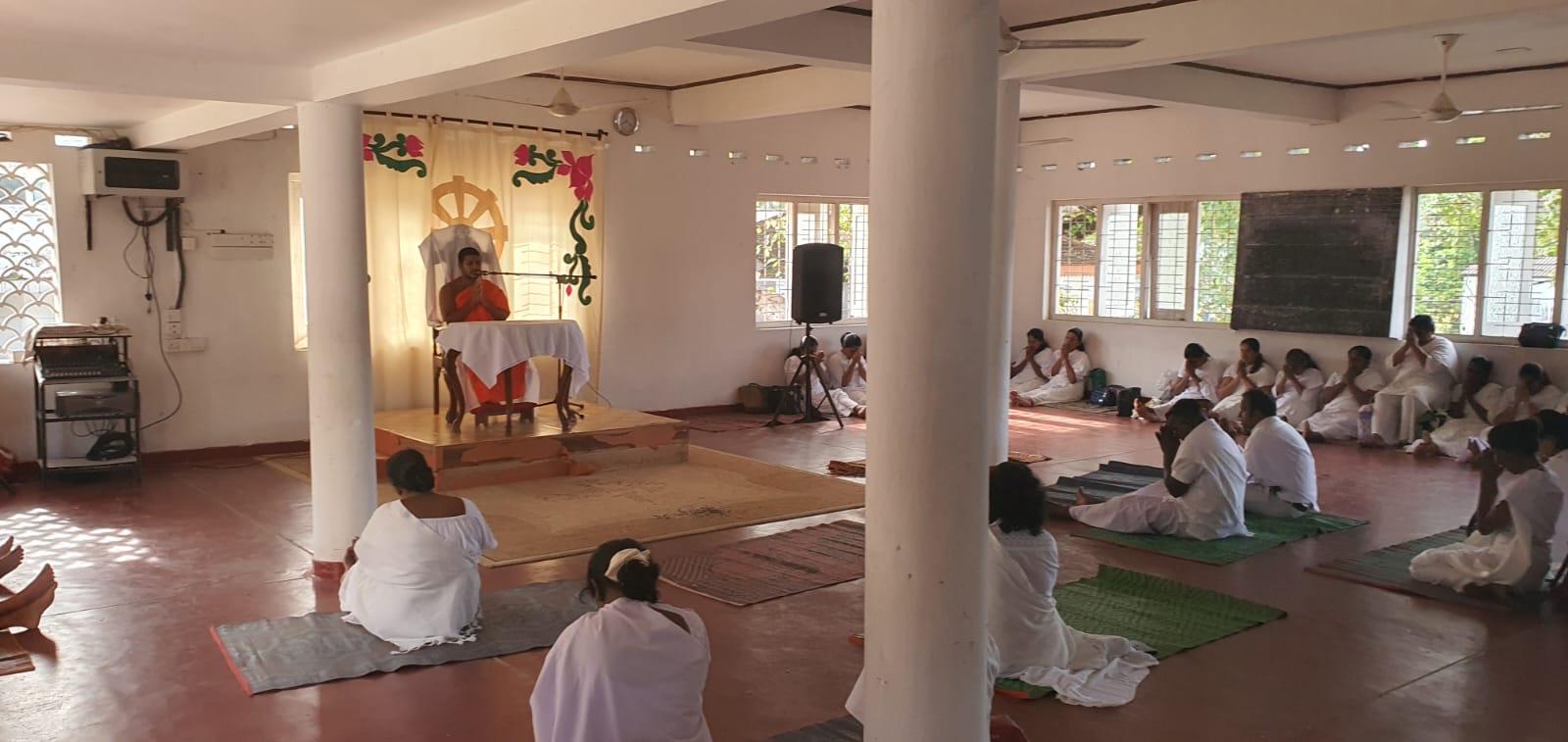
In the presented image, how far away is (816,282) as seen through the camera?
11008 millimetres

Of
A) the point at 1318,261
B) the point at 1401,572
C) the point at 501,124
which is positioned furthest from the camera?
the point at 1318,261

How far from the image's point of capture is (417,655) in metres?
4.46

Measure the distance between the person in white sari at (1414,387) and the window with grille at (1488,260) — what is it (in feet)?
1.30

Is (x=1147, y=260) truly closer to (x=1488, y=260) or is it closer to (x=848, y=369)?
(x=1488, y=260)

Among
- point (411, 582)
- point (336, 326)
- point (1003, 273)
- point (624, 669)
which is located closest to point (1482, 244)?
point (1003, 273)

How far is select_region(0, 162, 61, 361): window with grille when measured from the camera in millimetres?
8016

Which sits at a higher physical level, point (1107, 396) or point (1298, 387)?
point (1298, 387)

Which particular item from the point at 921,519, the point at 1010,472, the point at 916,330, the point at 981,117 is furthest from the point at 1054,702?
the point at 981,117

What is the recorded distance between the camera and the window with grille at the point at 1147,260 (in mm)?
11633

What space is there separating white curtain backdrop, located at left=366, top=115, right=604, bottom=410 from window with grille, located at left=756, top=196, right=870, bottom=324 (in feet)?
7.18

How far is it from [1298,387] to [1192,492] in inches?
189

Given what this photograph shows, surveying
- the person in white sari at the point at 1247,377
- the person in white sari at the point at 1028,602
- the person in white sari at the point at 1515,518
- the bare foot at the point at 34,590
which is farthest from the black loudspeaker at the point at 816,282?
the bare foot at the point at 34,590

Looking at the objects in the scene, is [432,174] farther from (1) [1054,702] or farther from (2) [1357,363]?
(2) [1357,363]

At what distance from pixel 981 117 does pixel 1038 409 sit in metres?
9.48
